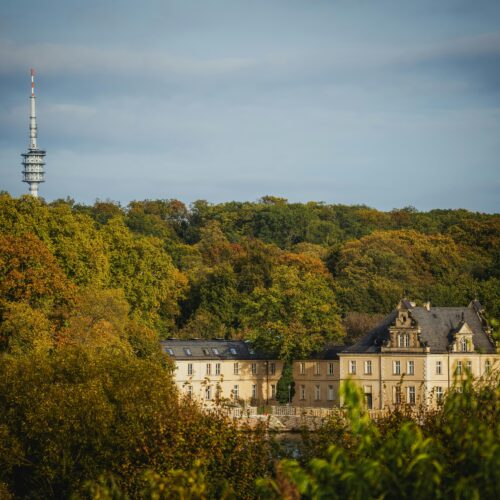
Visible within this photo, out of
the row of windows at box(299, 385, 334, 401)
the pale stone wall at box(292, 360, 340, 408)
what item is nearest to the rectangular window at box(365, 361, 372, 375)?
the pale stone wall at box(292, 360, 340, 408)

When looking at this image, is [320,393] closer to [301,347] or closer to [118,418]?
[301,347]

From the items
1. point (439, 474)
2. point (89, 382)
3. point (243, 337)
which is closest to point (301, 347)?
point (243, 337)

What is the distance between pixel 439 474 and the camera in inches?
903

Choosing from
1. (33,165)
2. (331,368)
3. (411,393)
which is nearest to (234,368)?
(331,368)

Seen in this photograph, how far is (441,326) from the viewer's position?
86.9 meters

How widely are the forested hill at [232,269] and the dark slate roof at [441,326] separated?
72.6 inches

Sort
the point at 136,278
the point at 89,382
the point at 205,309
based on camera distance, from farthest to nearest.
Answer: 1. the point at 205,309
2. the point at 136,278
3. the point at 89,382

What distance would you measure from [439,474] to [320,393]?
7026cm

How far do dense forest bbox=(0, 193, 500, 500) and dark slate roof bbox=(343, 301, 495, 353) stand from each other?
15.3 feet

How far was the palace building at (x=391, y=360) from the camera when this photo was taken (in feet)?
281

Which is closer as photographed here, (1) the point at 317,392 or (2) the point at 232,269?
(1) the point at 317,392

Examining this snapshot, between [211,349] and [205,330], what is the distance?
10.5 metres

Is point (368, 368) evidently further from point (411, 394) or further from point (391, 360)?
point (411, 394)

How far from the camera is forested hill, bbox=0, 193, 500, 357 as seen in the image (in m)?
84.6
